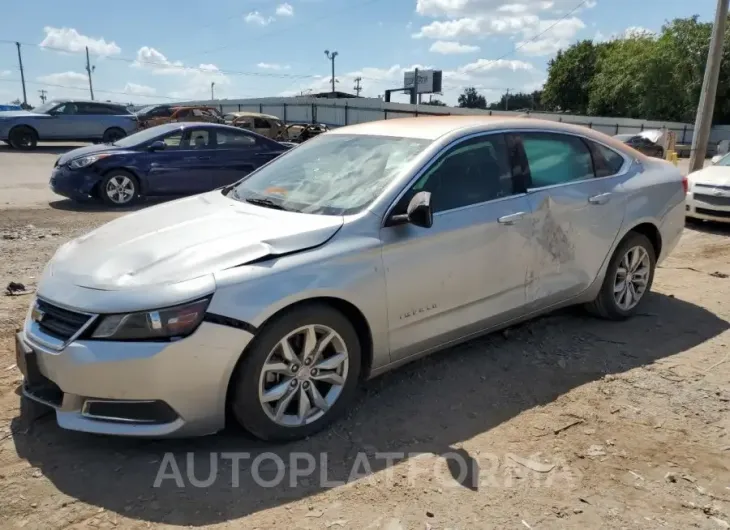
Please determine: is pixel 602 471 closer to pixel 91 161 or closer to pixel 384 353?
pixel 384 353

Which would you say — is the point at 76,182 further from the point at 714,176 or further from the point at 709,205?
the point at 714,176

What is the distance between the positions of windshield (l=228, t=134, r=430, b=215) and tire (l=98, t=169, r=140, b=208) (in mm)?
6491

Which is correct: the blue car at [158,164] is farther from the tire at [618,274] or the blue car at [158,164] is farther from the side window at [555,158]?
the tire at [618,274]

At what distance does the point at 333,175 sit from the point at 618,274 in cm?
247

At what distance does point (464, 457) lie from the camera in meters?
3.09

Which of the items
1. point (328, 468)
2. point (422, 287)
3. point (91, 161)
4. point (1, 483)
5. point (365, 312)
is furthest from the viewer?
point (91, 161)

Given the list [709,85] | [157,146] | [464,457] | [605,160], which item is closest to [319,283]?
[464,457]

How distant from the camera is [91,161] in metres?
9.84

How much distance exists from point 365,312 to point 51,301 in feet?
5.04

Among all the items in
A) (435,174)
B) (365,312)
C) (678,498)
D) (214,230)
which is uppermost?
(435,174)

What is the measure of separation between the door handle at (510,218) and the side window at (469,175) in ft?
0.48

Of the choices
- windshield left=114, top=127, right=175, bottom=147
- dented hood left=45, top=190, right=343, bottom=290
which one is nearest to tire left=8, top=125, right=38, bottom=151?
windshield left=114, top=127, right=175, bottom=147

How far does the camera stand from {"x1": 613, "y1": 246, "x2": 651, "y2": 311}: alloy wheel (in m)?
4.84

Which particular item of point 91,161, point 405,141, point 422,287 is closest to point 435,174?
point 405,141
